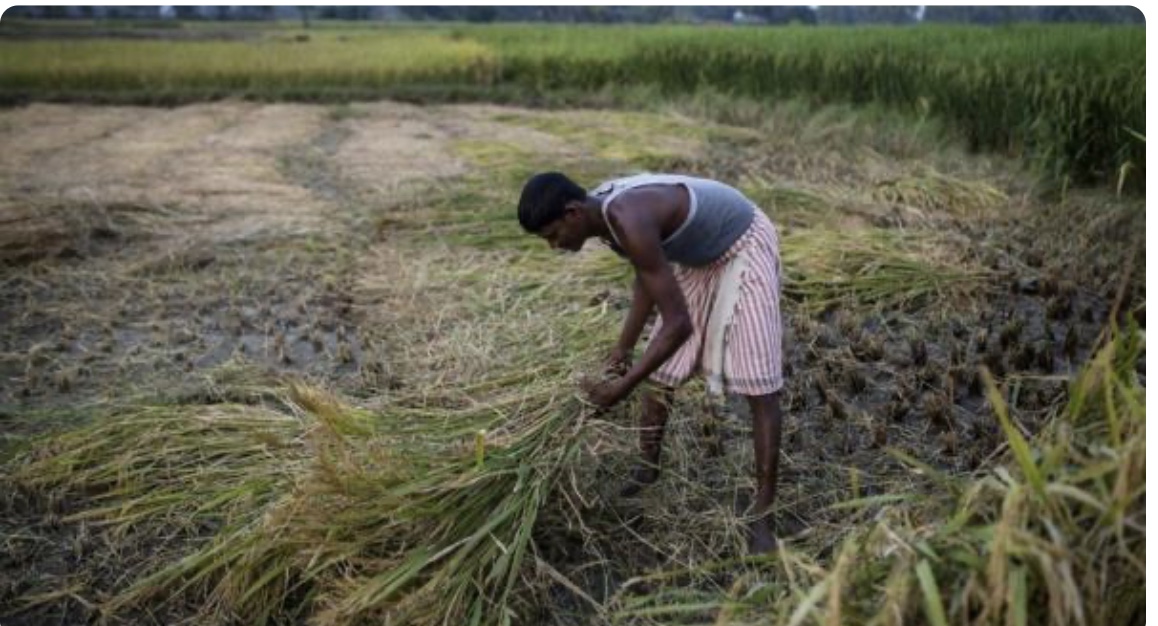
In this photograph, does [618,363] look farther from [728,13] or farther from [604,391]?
[728,13]

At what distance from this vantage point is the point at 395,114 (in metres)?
10.8

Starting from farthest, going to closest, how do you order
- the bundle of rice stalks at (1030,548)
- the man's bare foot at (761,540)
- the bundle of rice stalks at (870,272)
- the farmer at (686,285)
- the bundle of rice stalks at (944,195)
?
the bundle of rice stalks at (944,195) → the bundle of rice stalks at (870,272) → the man's bare foot at (761,540) → the farmer at (686,285) → the bundle of rice stalks at (1030,548)

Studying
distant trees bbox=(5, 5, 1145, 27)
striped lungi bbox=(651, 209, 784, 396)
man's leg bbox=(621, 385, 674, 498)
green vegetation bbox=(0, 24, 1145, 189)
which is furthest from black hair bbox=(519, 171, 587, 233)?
green vegetation bbox=(0, 24, 1145, 189)

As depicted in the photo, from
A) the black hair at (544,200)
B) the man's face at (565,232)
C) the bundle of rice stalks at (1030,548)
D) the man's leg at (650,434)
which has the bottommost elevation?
A: the man's leg at (650,434)

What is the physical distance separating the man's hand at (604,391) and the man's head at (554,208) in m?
0.33

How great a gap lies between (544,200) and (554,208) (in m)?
0.03

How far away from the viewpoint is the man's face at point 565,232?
2.09m

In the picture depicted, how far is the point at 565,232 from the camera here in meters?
2.11

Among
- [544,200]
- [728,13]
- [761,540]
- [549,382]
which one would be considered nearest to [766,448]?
[761,540]

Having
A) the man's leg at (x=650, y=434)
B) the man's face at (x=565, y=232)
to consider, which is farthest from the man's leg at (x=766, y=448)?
the man's face at (x=565, y=232)

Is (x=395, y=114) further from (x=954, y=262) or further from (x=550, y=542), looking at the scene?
(x=550, y=542)

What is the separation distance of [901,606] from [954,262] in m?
2.92

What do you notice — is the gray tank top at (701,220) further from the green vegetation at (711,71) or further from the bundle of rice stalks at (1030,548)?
the green vegetation at (711,71)

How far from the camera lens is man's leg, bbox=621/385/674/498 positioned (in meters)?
2.42
